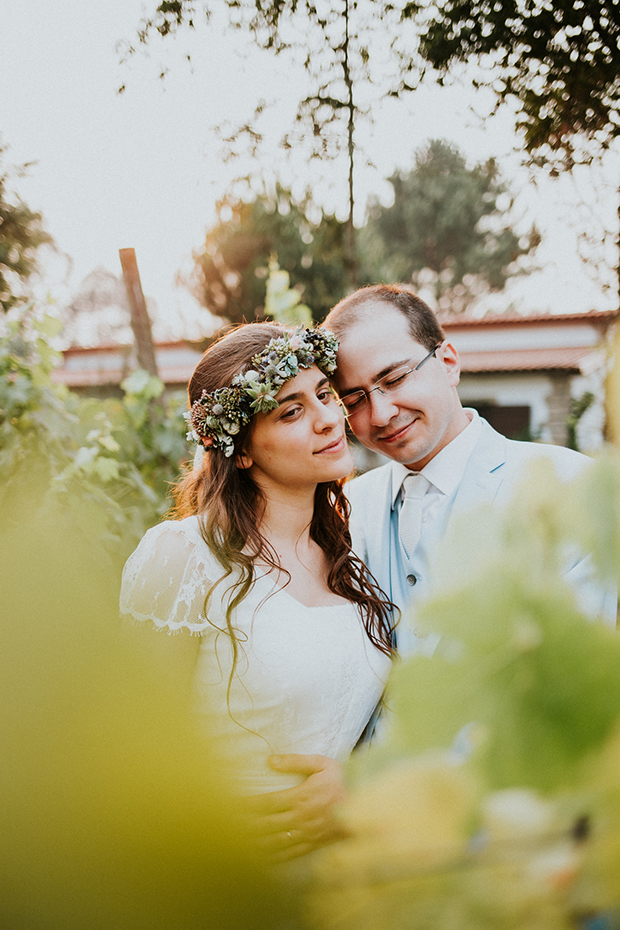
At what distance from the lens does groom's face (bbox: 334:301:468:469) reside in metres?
2.09

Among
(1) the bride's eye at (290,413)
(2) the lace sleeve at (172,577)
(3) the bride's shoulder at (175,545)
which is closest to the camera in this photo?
(2) the lace sleeve at (172,577)

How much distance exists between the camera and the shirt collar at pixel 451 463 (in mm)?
2113

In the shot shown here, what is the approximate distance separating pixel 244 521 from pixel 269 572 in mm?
203

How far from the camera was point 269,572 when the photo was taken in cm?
189

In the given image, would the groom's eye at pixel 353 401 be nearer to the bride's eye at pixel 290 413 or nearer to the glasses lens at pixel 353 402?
the glasses lens at pixel 353 402

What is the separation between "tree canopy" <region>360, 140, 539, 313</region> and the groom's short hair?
2128 cm

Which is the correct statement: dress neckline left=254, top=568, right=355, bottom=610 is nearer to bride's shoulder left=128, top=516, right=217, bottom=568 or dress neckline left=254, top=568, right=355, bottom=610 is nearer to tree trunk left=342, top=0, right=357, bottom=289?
bride's shoulder left=128, top=516, right=217, bottom=568

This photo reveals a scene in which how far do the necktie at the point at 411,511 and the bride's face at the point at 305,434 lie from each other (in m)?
0.32

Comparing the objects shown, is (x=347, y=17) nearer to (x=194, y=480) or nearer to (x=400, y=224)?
(x=194, y=480)

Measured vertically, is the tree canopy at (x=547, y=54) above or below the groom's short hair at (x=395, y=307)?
above

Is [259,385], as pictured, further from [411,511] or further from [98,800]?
[98,800]

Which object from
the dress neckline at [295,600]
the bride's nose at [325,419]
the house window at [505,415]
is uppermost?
the bride's nose at [325,419]

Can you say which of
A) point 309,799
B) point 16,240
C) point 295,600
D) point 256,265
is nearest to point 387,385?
point 295,600

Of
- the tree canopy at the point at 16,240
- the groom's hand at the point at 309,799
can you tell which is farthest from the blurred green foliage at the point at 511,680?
the tree canopy at the point at 16,240
